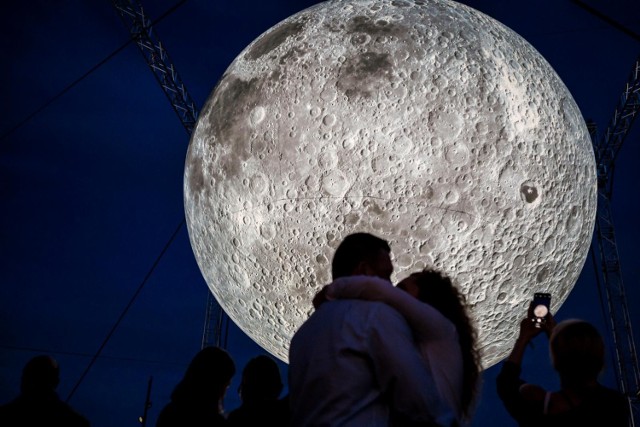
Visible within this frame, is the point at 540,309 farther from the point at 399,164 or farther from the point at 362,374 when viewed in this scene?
the point at 362,374

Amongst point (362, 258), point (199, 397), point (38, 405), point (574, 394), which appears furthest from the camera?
point (38, 405)

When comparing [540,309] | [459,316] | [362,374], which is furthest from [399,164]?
[362,374]

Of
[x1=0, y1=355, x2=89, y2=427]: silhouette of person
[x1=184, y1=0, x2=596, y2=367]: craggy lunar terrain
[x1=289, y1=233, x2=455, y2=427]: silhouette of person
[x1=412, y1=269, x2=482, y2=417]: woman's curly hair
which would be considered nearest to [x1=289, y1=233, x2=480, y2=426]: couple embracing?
[x1=289, y1=233, x2=455, y2=427]: silhouette of person

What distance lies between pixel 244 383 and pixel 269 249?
115 centimetres

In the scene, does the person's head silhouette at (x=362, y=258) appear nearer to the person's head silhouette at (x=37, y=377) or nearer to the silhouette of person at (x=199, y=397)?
the silhouette of person at (x=199, y=397)

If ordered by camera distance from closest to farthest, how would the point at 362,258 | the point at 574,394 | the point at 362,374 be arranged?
the point at 362,374 < the point at 362,258 < the point at 574,394

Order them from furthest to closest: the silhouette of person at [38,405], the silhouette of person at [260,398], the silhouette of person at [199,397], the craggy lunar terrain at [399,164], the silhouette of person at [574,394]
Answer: the craggy lunar terrain at [399,164]
the silhouette of person at [38,405]
the silhouette of person at [260,398]
the silhouette of person at [199,397]
the silhouette of person at [574,394]

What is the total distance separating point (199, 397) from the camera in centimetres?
178

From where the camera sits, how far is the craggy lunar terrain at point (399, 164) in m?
2.76

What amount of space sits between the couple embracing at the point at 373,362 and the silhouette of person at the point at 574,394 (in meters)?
0.48

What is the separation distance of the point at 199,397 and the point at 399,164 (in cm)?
151

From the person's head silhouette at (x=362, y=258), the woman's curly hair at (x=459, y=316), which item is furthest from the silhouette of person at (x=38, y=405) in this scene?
the woman's curly hair at (x=459, y=316)

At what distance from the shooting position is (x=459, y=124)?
9.21 ft

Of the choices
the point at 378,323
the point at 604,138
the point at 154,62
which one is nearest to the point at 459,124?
the point at 378,323
